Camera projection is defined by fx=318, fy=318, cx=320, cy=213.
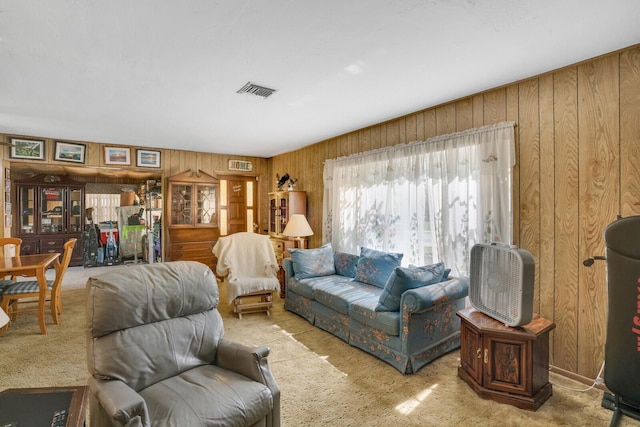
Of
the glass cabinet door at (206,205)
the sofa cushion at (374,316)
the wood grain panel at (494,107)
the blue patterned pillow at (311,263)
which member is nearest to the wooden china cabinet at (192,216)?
the glass cabinet door at (206,205)

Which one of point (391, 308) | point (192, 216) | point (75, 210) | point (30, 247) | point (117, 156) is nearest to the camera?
point (391, 308)

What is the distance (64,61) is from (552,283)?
164 inches

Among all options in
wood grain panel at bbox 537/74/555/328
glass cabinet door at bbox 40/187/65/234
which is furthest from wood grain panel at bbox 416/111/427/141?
glass cabinet door at bbox 40/187/65/234

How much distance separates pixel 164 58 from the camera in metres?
2.34

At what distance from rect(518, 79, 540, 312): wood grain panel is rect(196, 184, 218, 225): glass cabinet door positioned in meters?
5.10

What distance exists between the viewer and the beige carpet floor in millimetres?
2051

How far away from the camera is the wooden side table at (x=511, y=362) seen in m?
2.15

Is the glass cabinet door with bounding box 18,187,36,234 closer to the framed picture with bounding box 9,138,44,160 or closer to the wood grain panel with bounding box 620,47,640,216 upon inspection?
the framed picture with bounding box 9,138,44,160

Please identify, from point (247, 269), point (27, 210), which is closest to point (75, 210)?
point (27, 210)

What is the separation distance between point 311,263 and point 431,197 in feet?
5.56

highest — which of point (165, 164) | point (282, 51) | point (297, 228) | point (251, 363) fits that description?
point (282, 51)

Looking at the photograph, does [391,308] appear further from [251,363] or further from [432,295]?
[251,363]

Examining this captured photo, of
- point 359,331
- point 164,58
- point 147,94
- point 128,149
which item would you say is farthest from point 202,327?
point 128,149

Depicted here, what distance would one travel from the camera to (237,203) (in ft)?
21.4
